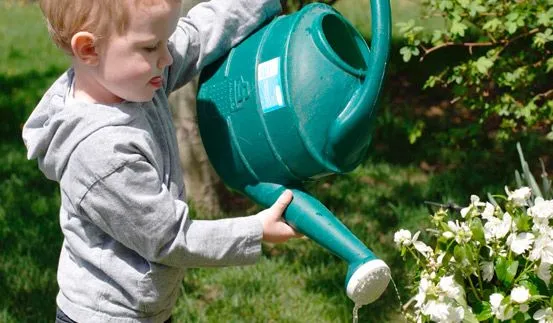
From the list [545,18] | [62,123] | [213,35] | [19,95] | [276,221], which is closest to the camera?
[62,123]

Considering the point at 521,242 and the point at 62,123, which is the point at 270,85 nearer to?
the point at 62,123

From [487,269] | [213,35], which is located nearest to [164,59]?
[213,35]

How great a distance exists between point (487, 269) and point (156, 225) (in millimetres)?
653

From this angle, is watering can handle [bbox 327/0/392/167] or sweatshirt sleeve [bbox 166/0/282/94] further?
sweatshirt sleeve [bbox 166/0/282/94]

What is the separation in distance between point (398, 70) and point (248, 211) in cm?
198

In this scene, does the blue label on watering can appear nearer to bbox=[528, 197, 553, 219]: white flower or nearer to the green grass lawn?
bbox=[528, 197, 553, 219]: white flower

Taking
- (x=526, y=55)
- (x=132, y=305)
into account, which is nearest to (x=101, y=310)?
(x=132, y=305)

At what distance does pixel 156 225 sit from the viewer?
1.78 meters

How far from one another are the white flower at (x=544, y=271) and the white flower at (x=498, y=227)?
0.30 feet

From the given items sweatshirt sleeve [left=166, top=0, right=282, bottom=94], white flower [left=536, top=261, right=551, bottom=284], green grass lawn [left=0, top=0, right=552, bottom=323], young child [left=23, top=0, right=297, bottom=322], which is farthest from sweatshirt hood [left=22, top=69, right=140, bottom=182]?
green grass lawn [left=0, top=0, right=552, bottom=323]

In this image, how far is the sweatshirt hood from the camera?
179 centimetres

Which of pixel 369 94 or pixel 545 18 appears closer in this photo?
pixel 369 94

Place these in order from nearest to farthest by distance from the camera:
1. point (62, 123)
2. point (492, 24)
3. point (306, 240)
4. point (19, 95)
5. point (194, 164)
→ point (62, 123) < point (492, 24) < point (306, 240) < point (194, 164) < point (19, 95)

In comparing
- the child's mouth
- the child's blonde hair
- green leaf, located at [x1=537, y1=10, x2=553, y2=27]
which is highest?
the child's blonde hair
